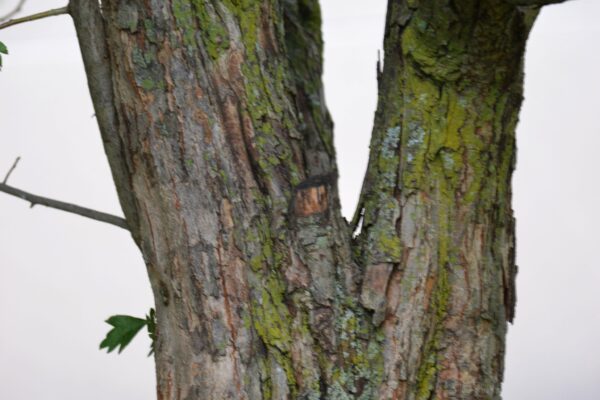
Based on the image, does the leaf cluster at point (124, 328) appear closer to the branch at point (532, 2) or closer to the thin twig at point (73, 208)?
the thin twig at point (73, 208)

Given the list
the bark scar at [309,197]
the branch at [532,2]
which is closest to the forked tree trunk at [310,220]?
the bark scar at [309,197]

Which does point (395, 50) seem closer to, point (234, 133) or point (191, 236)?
point (234, 133)

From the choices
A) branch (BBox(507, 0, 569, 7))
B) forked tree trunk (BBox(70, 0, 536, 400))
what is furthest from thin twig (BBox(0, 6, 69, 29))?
branch (BBox(507, 0, 569, 7))

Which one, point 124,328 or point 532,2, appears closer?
point 532,2

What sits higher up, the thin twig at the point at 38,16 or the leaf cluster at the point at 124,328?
the thin twig at the point at 38,16

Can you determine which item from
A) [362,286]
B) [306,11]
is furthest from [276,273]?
[306,11]

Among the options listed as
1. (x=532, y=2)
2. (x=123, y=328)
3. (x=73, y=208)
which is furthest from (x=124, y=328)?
(x=532, y=2)

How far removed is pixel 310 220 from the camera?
1.12 meters

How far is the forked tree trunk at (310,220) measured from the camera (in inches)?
43.1

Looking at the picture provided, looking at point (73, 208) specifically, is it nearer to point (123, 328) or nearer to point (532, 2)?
point (123, 328)

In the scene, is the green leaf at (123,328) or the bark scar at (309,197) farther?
the green leaf at (123,328)

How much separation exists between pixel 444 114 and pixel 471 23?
13cm

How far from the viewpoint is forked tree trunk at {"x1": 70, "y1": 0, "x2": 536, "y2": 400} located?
109 cm

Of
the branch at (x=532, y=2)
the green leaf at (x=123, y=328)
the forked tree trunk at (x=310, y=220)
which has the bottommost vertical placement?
the green leaf at (x=123, y=328)
